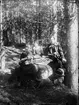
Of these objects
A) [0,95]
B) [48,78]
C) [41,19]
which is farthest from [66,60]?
[41,19]

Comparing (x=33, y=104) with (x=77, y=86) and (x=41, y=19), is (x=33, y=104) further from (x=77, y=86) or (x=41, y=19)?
(x=41, y=19)

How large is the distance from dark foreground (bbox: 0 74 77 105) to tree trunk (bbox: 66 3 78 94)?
1.12 ft

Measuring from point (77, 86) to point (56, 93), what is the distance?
0.78 metres

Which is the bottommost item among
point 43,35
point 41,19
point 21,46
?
point 21,46

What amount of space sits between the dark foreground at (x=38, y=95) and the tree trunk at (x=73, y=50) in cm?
34

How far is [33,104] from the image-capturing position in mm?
5621

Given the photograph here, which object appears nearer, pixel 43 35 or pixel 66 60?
pixel 66 60

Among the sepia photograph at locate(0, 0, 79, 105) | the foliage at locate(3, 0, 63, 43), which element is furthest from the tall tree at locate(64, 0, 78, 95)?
the foliage at locate(3, 0, 63, 43)

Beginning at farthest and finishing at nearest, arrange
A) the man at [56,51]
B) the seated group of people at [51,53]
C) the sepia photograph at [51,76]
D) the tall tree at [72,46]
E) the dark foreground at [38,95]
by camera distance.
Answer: the man at [56,51], the seated group of people at [51,53], the tall tree at [72,46], the sepia photograph at [51,76], the dark foreground at [38,95]

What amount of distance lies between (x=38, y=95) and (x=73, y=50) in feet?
6.24

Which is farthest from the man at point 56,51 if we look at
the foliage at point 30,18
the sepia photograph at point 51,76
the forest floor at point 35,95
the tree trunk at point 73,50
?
the foliage at point 30,18

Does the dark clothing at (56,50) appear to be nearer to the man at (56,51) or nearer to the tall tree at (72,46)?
the man at (56,51)

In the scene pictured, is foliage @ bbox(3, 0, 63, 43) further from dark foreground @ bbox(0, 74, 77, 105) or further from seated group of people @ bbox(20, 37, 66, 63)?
dark foreground @ bbox(0, 74, 77, 105)

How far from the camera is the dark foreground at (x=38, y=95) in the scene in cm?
565
